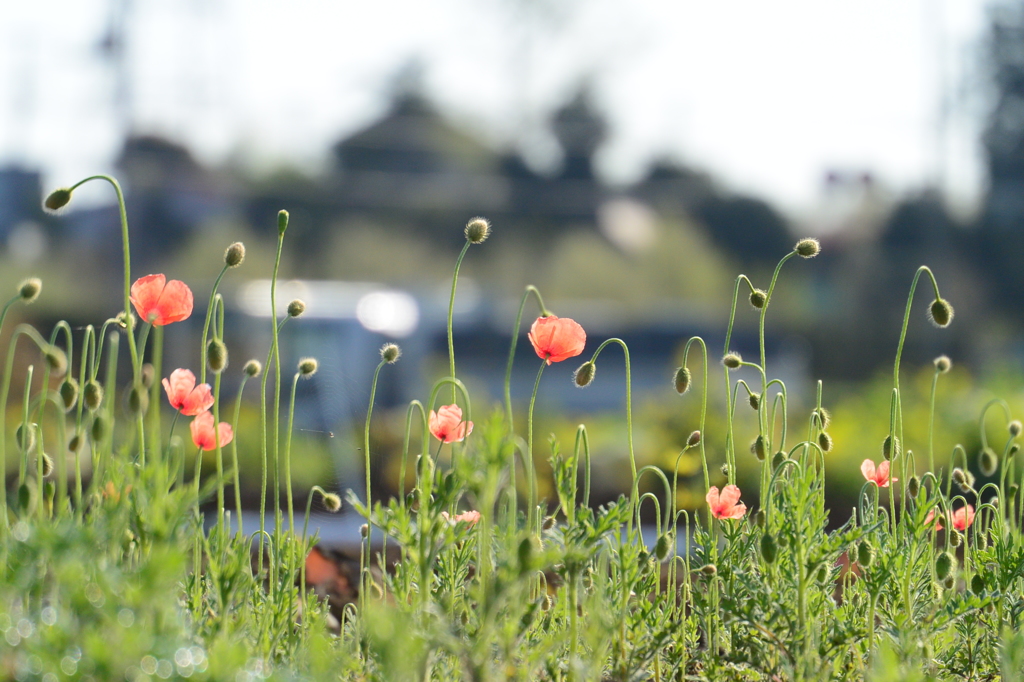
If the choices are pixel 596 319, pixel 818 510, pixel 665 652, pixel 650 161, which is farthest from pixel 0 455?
pixel 650 161

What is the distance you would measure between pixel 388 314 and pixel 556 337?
10082 mm

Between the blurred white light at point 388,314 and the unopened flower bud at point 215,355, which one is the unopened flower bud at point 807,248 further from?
the blurred white light at point 388,314

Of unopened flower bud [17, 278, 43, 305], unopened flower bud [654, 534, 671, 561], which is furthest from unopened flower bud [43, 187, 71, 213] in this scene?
unopened flower bud [654, 534, 671, 561]

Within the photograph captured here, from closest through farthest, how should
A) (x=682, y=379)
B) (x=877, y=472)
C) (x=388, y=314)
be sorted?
(x=682, y=379) → (x=877, y=472) → (x=388, y=314)

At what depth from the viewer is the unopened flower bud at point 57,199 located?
1323mm

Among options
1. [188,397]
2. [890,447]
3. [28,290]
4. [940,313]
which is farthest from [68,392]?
[940,313]

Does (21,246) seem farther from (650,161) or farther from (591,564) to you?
(591,564)

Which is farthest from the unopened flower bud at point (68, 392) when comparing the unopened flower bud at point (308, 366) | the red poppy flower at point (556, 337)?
the red poppy flower at point (556, 337)

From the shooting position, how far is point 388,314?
1154 cm

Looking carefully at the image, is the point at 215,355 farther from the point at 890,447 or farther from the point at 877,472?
the point at 877,472

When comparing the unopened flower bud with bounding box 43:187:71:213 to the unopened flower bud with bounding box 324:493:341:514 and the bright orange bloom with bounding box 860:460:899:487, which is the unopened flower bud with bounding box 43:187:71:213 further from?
the bright orange bloom with bounding box 860:460:899:487

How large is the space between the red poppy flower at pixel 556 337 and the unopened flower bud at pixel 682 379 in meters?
0.17

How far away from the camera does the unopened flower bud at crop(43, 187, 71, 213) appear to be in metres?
1.32

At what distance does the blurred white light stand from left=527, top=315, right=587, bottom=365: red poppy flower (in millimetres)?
8635
